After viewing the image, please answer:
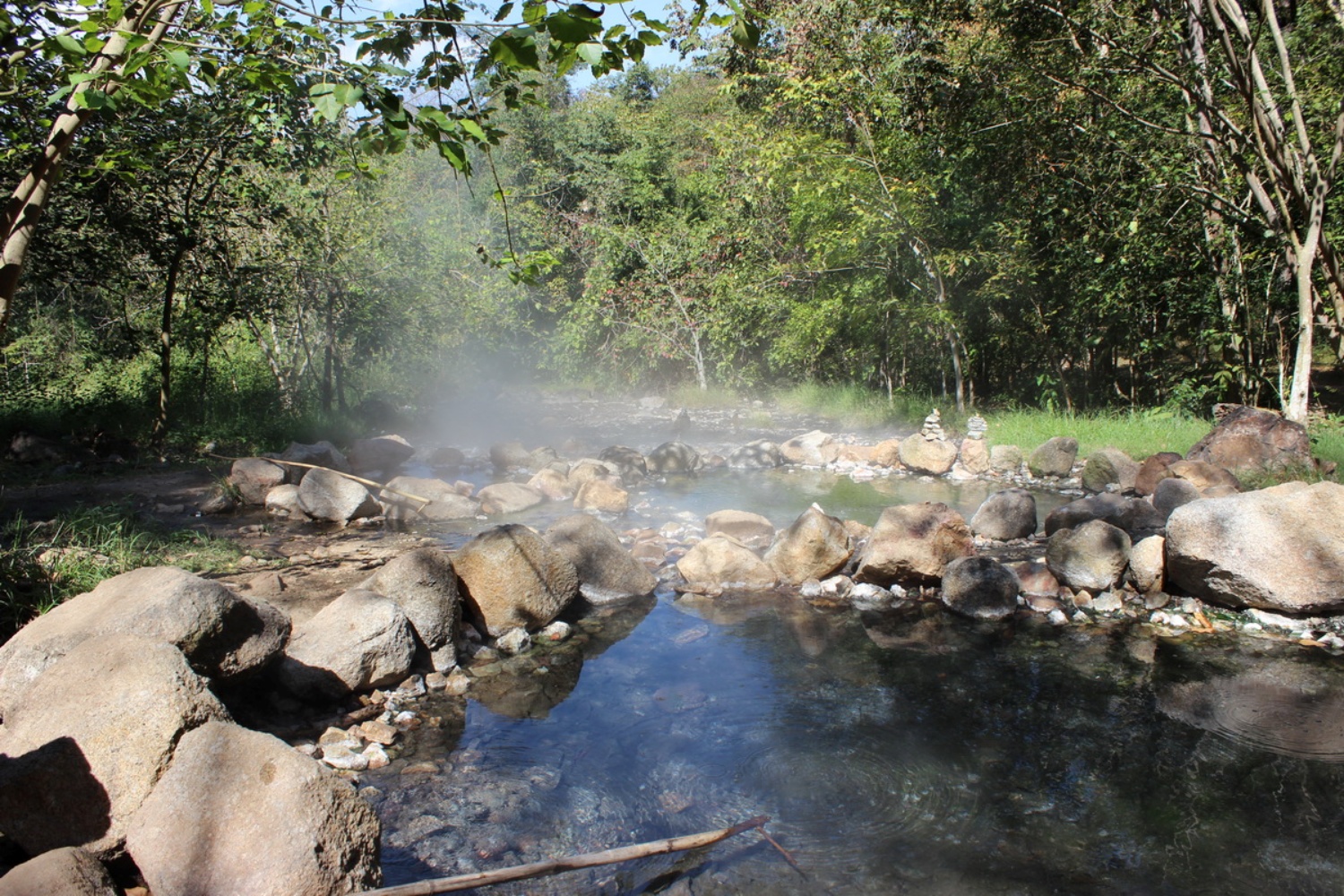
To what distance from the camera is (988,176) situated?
12.9 meters

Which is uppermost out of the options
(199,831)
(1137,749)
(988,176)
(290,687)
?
(988,176)

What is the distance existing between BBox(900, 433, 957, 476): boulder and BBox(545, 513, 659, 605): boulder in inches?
231

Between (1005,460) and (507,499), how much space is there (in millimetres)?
6432

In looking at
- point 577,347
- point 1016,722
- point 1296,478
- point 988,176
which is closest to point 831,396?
point 988,176

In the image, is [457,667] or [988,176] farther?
[988,176]

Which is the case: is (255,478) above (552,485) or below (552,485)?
above

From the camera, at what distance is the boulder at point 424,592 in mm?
5285

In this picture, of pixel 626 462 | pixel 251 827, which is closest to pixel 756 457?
pixel 626 462

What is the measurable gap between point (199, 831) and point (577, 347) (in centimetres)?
1949

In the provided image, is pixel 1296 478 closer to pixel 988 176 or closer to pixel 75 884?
pixel 988 176

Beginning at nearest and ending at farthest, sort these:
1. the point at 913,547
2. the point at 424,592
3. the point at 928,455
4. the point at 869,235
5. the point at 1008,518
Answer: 1. the point at 424,592
2. the point at 913,547
3. the point at 1008,518
4. the point at 928,455
5. the point at 869,235

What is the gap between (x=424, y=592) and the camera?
535cm

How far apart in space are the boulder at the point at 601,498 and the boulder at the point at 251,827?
6825 mm

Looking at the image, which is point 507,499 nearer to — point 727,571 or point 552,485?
point 552,485
